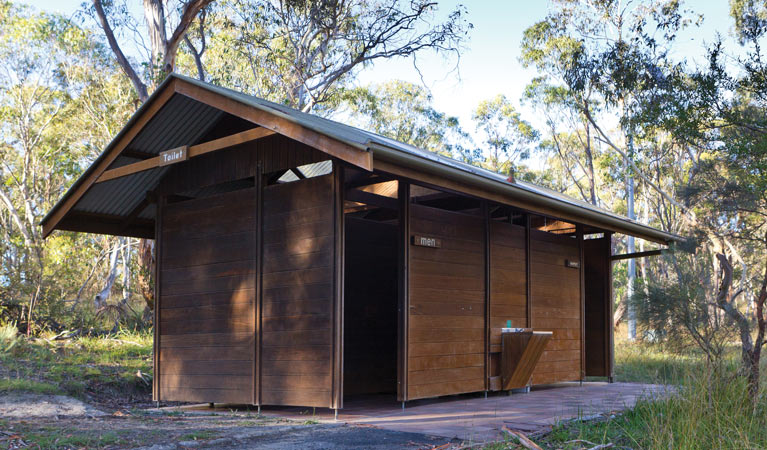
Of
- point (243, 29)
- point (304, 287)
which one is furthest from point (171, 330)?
point (243, 29)

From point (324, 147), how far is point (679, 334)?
5558 millimetres

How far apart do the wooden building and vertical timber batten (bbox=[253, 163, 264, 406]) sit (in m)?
0.02

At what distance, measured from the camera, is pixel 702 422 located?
16.3 ft

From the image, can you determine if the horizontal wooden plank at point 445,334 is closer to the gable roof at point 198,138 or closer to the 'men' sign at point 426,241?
the 'men' sign at point 426,241

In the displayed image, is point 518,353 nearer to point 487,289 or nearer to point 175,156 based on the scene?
point 487,289

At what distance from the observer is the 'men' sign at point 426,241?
7.45 meters

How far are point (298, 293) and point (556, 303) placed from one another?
14.4 ft

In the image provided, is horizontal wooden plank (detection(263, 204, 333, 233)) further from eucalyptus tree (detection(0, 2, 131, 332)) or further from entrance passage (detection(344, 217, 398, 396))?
eucalyptus tree (detection(0, 2, 131, 332))

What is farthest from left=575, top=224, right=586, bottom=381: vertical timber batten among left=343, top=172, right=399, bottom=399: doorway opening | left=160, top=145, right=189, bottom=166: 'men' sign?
left=160, top=145, right=189, bottom=166: 'men' sign

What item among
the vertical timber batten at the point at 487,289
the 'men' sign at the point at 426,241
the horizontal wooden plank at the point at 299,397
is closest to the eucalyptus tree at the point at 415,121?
the vertical timber batten at the point at 487,289

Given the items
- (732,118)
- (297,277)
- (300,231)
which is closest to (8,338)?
(297,277)

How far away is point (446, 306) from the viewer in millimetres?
7816

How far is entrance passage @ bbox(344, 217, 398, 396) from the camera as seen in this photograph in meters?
8.86

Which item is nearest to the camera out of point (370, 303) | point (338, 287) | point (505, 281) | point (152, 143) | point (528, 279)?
point (338, 287)
